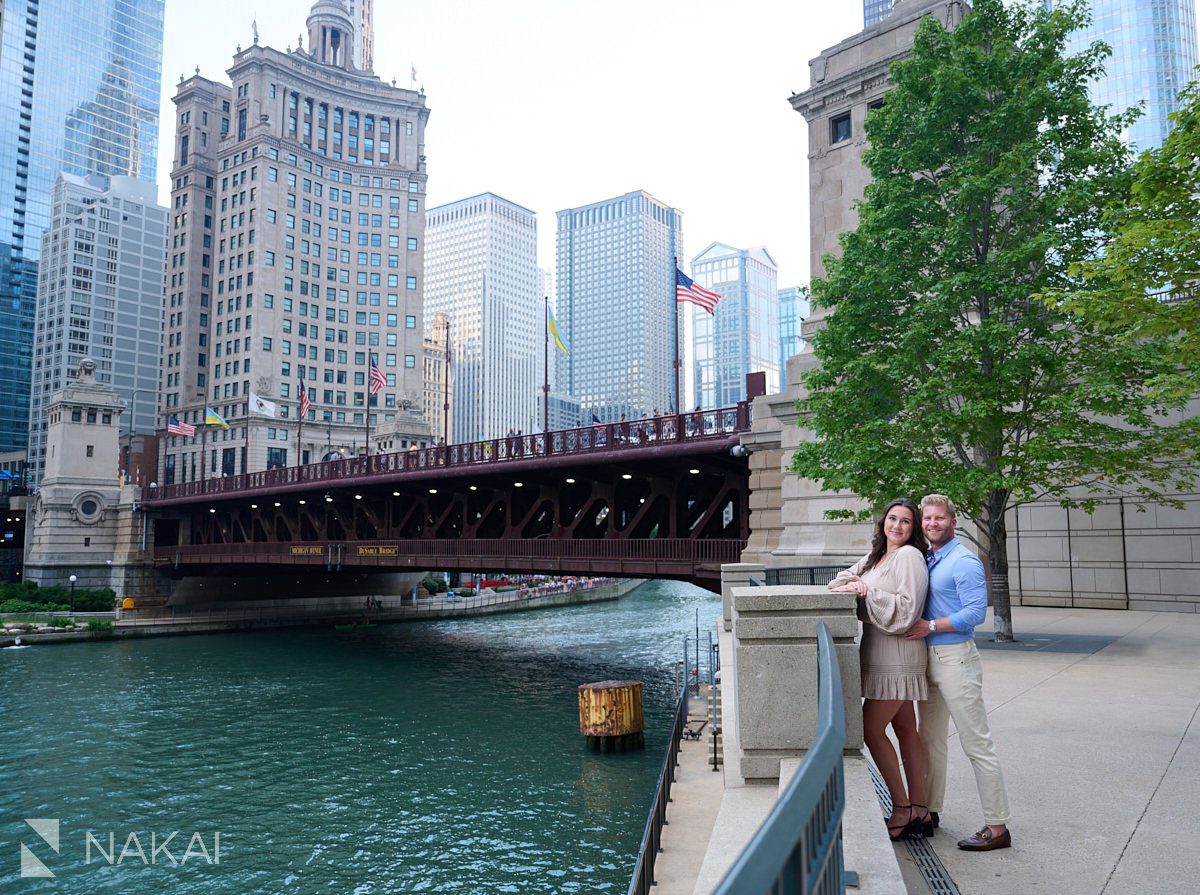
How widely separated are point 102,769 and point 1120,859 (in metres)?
27.6

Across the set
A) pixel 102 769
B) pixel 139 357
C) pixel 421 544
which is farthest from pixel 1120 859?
pixel 139 357

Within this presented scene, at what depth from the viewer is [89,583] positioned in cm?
6806

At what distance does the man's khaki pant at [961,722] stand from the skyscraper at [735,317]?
91714 mm

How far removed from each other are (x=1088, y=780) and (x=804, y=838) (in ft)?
22.0

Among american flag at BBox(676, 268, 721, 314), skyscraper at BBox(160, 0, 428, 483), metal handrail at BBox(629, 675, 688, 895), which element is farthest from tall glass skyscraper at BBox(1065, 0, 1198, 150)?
metal handrail at BBox(629, 675, 688, 895)

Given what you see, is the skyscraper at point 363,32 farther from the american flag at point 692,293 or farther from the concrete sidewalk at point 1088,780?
the concrete sidewalk at point 1088,780

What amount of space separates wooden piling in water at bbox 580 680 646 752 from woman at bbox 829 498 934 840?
20.7 metres

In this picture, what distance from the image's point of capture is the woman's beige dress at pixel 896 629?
6.04m

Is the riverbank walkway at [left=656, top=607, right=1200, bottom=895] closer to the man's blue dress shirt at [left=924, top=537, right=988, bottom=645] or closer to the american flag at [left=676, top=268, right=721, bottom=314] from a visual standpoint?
the man's blue dress shirt at [left=924, top=537, right=988, bottom=645]

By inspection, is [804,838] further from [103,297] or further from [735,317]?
[103,297]

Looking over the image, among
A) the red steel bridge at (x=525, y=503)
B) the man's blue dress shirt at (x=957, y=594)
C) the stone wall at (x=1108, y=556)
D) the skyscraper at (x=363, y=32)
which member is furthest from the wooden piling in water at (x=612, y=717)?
the skyscraper at (x=363, y=32)

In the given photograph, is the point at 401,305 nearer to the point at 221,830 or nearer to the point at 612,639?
the point at 612,639

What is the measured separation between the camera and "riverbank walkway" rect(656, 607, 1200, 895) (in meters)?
5.59

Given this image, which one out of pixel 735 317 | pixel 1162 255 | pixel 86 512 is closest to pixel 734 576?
pixel 1162 255
